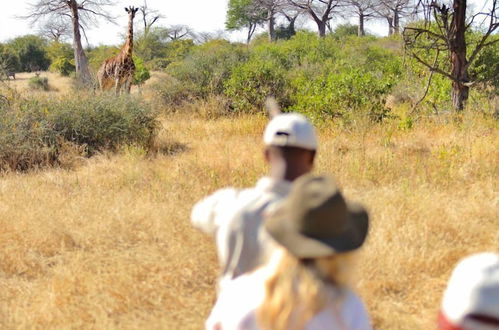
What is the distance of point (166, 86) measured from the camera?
40.9 ft

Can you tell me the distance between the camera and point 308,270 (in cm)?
141

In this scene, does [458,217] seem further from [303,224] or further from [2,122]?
[2,122]

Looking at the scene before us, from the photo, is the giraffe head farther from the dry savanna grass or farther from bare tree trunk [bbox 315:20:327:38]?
bare tree trunk [bbox 315:20:327:38]

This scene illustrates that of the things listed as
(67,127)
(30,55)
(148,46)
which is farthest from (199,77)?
(30,55)

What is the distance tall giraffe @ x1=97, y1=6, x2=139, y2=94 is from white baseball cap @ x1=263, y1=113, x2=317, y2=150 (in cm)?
1160

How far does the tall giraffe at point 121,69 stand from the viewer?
43.4ft

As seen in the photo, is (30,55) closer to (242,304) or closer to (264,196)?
(264,196)

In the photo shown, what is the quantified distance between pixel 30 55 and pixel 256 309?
36.4 metres

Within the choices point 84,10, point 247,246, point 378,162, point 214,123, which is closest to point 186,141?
point 214,123

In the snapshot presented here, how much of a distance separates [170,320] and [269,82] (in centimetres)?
779

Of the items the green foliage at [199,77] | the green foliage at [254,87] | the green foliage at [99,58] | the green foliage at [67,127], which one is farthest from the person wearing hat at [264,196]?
the green foliage at [99,58]

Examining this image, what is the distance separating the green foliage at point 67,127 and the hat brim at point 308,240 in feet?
20.3

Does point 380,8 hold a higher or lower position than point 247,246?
higher

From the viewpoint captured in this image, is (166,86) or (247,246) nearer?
(247,246)
